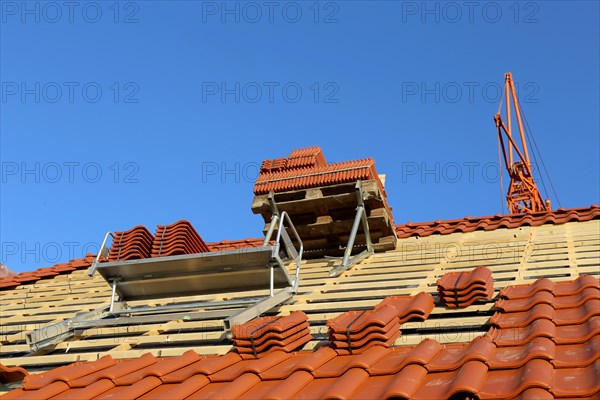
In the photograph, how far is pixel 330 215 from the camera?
9195 millimetres

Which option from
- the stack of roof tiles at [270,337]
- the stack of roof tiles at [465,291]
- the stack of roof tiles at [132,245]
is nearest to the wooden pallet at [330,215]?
the stack of roof tiles at [132,245]

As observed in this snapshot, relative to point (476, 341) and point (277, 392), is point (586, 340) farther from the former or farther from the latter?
point (277, 392)

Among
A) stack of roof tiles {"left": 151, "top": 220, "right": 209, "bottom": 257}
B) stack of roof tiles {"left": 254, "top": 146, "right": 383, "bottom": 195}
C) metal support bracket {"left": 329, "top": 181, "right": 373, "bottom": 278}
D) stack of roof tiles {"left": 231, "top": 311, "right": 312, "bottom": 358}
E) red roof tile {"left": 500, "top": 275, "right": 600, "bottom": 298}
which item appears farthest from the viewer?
stack of roof tiles {"left": 254, "top": 146, "right": 383, "bottom": 195}

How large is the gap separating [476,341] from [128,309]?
395 cm

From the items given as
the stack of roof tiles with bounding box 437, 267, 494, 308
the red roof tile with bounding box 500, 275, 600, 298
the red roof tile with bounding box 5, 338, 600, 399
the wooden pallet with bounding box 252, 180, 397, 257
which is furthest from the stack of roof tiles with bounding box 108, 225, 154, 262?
the red roof tile with bounding box 500, 275, 600, 298

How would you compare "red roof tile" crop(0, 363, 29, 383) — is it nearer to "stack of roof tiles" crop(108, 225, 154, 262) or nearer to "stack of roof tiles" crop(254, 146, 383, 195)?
"stack of roof tiles" crop(108, 225, 154, 262)

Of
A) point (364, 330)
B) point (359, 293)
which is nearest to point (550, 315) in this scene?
point (364, 330)

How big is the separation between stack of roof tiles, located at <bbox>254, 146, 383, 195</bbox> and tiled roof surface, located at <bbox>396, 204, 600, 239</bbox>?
5.49 feet

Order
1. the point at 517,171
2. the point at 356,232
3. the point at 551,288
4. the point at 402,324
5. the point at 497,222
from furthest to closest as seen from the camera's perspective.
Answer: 1. the point at 517,171
2. the point at 497,222
3. the point at 356,232
4. the point at 551,288
5. the point at 402,324

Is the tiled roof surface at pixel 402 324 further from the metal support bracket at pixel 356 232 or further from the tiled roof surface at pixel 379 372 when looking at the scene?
the metal support bracket at pixel 356 232

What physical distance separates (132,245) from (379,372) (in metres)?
4.62

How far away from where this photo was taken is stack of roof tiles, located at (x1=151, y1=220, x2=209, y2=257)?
7.94m

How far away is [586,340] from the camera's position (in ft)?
13.0

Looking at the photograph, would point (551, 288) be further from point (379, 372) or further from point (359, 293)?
point (379, 372)
